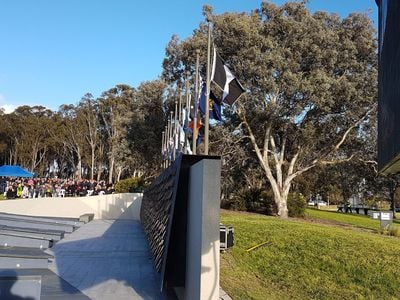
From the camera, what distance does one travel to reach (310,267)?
11.1 meters

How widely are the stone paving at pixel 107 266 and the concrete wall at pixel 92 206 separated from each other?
36.8 ft

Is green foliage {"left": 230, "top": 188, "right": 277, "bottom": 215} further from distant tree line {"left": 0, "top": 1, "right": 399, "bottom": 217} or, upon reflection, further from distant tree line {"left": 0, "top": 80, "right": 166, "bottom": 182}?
distant tree line {"left": 0, "top": 80, "right": 166, "bottom": 182}

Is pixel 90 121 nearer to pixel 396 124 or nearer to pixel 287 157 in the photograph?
pixel 287 157

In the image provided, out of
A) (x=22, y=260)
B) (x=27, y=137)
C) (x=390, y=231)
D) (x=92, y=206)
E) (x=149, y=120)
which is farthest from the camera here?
(x=27, y=137)

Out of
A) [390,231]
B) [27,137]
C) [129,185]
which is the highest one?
[27,137]

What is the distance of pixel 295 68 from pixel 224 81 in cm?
1362

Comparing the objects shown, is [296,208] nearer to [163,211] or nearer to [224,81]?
[224,81]

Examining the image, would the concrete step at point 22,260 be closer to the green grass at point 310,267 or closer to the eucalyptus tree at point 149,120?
the green grass at point 310,267

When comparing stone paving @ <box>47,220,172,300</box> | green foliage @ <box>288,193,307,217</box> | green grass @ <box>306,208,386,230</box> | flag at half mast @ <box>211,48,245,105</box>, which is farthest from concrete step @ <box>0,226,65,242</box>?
green foliage @ <box>288,193,307,217</box>

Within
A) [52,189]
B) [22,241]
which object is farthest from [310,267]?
[52,189]

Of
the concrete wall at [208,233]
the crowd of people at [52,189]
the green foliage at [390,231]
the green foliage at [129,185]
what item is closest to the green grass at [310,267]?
the concrete wall at [208,233]

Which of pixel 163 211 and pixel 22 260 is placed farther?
pixel 163 211

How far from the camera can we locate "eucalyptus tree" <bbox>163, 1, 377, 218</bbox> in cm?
2492

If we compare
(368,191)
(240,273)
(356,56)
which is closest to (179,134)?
(240,273)
